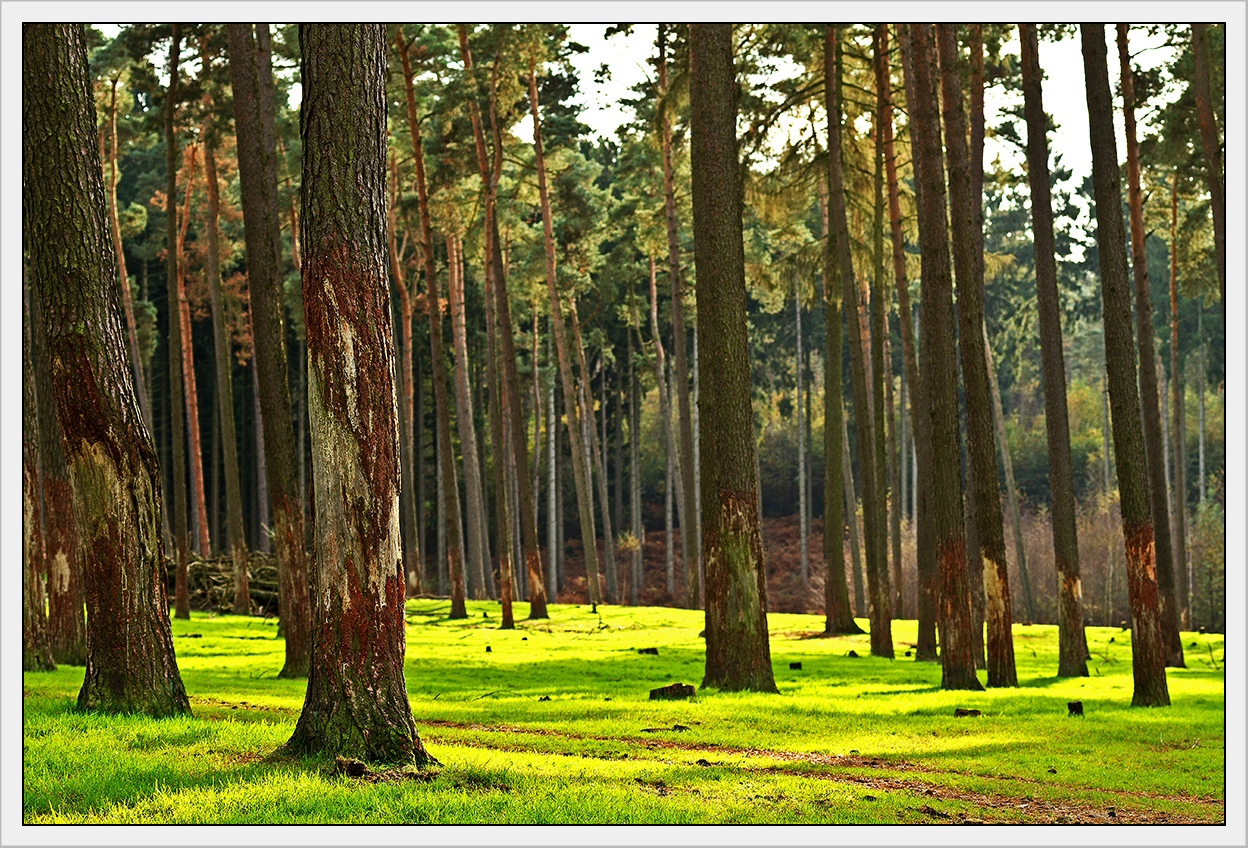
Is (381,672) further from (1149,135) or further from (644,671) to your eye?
(1149,135)

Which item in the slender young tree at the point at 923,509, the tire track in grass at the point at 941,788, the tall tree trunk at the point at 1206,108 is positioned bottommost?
the tire track in grass at the point at 941,788

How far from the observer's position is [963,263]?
13.1 m

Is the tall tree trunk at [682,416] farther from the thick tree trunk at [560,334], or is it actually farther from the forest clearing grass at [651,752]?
the forest clearing grass at [651,752]

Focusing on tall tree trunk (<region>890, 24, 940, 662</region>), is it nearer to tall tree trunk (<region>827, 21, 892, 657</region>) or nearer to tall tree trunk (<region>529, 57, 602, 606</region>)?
tall tree trunk (<region>827, 21, 892, 657</region>)

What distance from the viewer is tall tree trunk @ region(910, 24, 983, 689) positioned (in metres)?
12.7

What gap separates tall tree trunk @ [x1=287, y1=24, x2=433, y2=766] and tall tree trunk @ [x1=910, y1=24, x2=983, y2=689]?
7.72 meters

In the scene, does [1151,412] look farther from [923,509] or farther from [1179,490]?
[1179,490]

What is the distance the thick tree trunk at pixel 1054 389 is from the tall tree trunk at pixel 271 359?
9.25 m

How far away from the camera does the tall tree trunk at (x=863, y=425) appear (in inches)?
705

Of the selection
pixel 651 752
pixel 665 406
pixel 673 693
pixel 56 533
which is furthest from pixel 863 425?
pixel 665 406

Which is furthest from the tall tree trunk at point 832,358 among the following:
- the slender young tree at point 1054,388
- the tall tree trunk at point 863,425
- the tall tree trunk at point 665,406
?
the tall tree trunk at point 665,406

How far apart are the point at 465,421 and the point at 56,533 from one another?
16.2 metres
